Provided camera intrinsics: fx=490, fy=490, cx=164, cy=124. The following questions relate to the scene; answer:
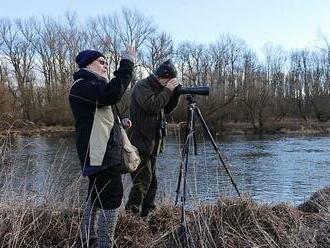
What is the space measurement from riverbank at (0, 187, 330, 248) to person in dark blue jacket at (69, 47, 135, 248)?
0.98ft

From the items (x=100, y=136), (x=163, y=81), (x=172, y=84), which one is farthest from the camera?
(x=163, y=81)

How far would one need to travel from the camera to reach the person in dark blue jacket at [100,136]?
344cm

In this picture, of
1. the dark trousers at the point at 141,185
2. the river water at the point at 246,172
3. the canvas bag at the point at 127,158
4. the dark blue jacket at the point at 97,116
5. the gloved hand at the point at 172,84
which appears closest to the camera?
the dark blue jacket at the point at 97,116

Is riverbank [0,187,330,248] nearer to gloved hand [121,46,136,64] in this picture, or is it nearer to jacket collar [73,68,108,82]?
jacket collar [73,68,108,82]

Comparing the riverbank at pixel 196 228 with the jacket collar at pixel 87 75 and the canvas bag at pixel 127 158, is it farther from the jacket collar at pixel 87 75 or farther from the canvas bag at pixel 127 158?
the jacket collar at pixel 87 75

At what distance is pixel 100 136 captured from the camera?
11.3 feet

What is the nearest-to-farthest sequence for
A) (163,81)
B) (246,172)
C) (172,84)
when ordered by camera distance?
1. (172,84)
2. (163,81)
3. (246,172)

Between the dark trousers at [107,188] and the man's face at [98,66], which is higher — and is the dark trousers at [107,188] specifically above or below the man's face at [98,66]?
below

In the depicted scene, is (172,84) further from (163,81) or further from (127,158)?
(127,158)

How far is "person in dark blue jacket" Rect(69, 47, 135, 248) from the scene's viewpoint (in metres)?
3.44

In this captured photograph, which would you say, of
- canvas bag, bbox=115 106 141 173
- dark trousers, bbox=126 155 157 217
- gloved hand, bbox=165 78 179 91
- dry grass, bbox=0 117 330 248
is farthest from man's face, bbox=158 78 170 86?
dry grass, bbox=0 117 330 248

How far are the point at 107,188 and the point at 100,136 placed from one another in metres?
0.38

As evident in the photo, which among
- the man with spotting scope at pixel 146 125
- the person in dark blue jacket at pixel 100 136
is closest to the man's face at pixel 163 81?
the man with spotting scope at pixel 146 125

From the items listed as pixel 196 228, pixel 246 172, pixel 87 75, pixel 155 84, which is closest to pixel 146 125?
pixel 155 84
